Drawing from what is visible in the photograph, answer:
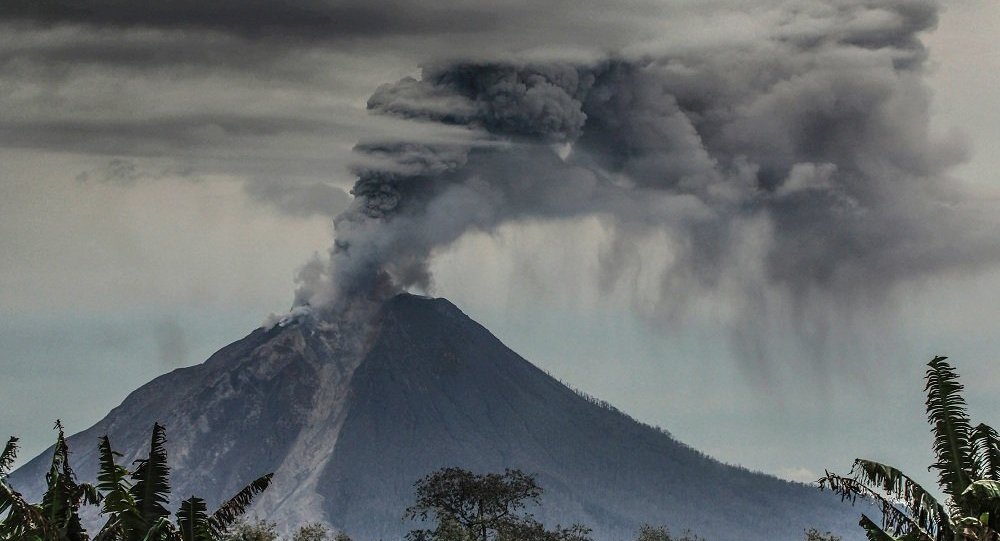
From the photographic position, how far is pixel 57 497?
1959 centimetres

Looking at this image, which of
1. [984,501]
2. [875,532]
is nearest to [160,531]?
[875,532]

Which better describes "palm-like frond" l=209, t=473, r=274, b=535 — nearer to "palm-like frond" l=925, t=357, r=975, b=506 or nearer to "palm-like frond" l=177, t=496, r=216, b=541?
"palm-like frond" l=177, t=496, r=216, b=541

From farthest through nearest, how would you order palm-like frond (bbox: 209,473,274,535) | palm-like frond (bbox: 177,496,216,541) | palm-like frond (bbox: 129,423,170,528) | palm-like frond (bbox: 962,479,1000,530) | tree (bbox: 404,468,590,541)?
1. tree (bbox: 404,468,590,541)
2. palm-like frond (bbox: 209,473,274,535)
3. palm-like frond (bbox: 129,423,170,528)
4. palm-like frond (bbox: 177,496,216,541)
5. palm-like frond (bbox: 962,479,1000,530)

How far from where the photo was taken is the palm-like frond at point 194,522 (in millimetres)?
18828

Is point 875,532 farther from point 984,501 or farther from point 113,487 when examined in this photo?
point 113,487

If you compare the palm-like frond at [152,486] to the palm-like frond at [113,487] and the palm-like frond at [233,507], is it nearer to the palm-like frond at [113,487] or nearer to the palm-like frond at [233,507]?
the palm-like frond at [113,487]

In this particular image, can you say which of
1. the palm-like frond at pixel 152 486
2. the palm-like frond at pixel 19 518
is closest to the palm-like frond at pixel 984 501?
the palm-like frond at pixel 152 486

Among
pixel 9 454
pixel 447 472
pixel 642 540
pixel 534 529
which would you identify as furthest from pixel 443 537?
pixel 9 454

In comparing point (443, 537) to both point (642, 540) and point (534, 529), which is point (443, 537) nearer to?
point (534, 529)

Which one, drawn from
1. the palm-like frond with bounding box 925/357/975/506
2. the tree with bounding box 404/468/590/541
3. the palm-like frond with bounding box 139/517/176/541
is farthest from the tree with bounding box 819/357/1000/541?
the tree with bounding box 404/468/590/541

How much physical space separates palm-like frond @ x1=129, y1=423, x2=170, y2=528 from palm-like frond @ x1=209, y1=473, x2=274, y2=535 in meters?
0.58

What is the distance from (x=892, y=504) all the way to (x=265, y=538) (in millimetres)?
40840

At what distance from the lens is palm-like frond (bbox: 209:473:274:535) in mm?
19283

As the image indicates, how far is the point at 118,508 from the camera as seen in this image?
Answer: 733 inches
